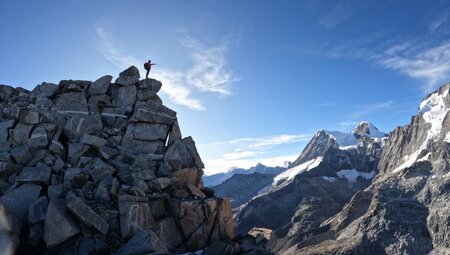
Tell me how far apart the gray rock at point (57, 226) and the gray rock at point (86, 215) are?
1.74 feet

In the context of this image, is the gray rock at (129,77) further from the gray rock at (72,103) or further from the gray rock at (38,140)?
the gray rock at (38,140)

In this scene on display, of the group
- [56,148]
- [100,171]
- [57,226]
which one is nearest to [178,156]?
[100,171]

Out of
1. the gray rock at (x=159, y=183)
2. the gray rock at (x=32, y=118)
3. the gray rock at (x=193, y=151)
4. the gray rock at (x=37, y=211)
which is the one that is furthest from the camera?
the gray rock at (x=193, y=151)

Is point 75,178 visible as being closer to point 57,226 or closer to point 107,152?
point 57,226

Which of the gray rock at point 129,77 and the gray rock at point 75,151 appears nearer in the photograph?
the gray rock at point 75,151

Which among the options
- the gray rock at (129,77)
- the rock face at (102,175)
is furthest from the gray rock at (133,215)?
the gray rock at (129,77)

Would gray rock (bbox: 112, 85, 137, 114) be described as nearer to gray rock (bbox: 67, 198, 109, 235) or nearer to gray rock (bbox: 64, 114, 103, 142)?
gray rock (bbox: 64, 114, 103, 142)

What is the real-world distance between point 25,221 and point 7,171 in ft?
17.5

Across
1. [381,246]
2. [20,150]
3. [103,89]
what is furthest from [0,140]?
[381,246]

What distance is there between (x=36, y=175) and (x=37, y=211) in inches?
155

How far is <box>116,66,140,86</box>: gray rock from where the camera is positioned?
129ft

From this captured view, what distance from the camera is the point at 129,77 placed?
131 feet

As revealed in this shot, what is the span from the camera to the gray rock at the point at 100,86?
38.5 meters

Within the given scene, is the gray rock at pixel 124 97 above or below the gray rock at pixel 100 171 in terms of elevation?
above
